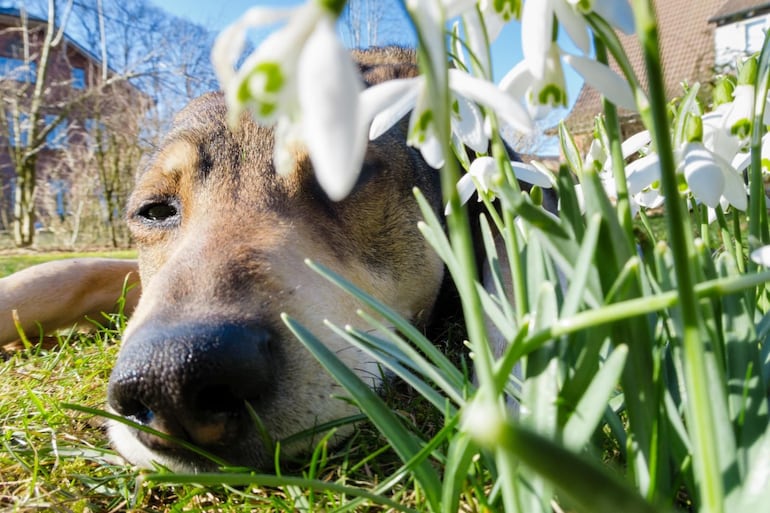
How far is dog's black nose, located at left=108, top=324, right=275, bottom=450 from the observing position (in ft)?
4.09

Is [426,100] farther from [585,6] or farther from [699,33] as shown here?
[699,33]

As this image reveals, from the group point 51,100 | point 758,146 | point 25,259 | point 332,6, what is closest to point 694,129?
point 758,146

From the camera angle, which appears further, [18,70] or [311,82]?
[18,70]

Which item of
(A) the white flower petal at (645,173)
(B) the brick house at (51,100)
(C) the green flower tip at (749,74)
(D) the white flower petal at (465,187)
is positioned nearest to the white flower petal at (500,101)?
(A) the white flower petal at (645,173)

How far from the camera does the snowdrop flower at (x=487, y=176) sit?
110 cm

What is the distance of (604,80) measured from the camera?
732 millimetres

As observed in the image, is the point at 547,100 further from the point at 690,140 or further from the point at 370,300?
the point at 370,300

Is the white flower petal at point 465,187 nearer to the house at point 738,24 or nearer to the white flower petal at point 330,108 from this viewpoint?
the white flower petal at point 330,108

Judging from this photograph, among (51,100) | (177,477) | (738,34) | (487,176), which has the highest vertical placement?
(738,34)

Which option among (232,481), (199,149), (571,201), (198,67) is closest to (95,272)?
(199,149)

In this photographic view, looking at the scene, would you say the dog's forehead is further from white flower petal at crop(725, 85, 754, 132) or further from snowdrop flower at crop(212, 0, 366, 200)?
snowdrop flower at crop(212, 0, 366, 200)

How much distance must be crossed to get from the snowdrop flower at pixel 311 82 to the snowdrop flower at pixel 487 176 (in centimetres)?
61

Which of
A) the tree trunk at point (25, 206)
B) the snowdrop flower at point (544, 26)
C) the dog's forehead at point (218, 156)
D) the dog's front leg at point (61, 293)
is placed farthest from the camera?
the tree trunk at point (25, 206)

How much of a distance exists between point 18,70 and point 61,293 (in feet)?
64.6
